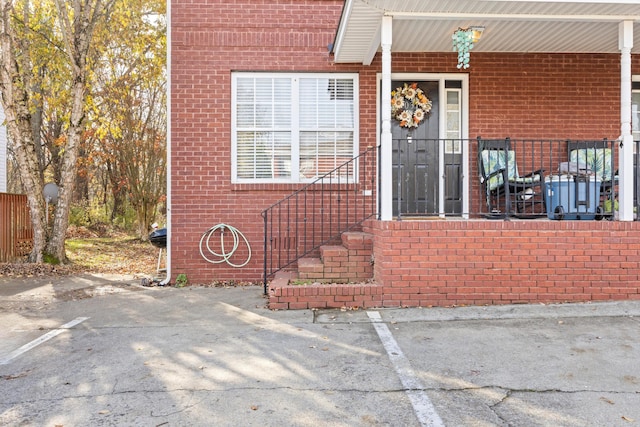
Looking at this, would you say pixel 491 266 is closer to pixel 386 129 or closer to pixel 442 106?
pixel 386 129

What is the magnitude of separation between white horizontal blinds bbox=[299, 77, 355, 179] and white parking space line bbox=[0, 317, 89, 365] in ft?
12.4

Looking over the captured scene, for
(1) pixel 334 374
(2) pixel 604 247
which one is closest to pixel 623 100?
(2) pixel 604 247

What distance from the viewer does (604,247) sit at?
5711 mm

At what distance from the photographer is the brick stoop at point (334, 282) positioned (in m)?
5.65

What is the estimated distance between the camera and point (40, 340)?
477cm

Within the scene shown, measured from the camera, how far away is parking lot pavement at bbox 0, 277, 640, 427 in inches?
120

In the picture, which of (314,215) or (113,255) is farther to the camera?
(113,255)

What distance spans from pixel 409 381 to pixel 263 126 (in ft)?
16.8

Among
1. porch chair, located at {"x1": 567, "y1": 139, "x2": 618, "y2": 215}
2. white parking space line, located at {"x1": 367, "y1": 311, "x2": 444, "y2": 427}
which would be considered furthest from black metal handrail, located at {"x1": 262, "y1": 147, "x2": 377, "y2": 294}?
porch chair, located at {"x1": 567, "y1": 139, "x2": 618, "y2": 215}

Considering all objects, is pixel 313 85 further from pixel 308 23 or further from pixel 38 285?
pixel 38 285

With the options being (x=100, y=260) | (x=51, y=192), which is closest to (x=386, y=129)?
(x=51, y=192)

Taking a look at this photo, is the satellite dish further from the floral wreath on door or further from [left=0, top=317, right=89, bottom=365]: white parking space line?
the floral wreath on door

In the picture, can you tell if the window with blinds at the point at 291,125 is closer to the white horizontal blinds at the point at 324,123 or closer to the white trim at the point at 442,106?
the white horizontal blinds at the point at 324,123

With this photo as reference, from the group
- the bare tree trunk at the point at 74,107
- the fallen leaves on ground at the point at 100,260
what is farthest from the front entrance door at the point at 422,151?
the bare tree trunk at the point at 74,107
